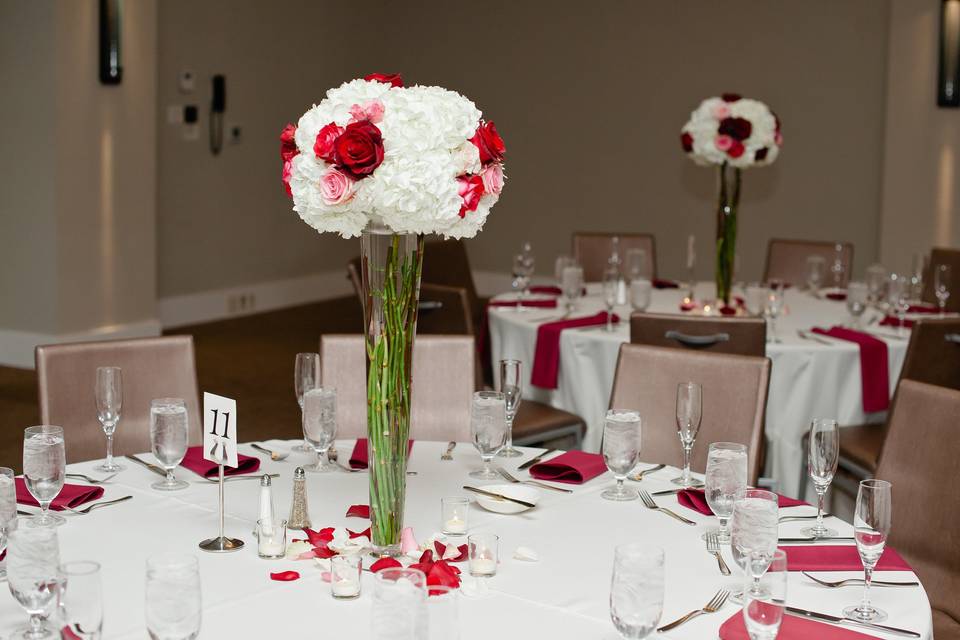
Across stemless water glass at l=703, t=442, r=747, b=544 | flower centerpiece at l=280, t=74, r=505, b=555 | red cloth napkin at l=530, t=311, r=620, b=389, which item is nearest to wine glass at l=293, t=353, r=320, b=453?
flower centerpiece at l=280, t=74, r=505, b=555

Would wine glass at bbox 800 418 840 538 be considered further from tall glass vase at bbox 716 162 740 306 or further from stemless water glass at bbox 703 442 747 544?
tall glass vase at bbox 716 162 740 306

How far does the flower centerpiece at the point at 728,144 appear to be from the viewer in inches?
182

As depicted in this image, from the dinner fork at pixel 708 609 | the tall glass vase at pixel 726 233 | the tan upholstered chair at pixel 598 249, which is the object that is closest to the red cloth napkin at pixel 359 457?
the dinner fork at pixel 708 609

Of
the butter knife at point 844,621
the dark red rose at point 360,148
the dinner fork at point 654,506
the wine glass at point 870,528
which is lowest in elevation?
the butter knife at point 844,621

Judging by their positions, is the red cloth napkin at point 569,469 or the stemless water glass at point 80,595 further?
the red cloth napkin at point 569,469

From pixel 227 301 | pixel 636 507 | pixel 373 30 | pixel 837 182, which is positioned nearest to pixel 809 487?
pixel 636 507

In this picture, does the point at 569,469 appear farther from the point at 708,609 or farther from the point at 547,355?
the point at 547,355

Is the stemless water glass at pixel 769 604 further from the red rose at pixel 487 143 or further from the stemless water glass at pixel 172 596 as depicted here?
the red rose at pixel 487 143

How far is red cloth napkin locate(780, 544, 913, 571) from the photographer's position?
2023 mm

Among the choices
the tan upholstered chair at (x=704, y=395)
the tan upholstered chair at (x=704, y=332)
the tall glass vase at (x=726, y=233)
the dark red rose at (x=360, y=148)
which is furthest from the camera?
the tall glass vase at (x=726, y=233)

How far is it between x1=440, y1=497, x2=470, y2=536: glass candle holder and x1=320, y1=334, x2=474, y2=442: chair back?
1108mm

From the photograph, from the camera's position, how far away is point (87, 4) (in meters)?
7.00

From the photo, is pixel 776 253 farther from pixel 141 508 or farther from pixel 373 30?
pixel 373 30

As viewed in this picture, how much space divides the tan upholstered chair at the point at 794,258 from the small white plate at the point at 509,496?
12.8 ft
